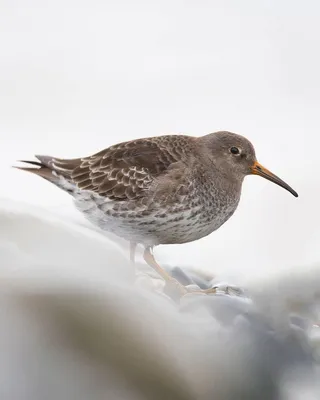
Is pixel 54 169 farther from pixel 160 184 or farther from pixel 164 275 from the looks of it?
pixel 164 275

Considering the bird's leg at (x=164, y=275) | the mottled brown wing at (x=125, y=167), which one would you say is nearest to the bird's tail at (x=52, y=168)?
the mottled brown wing at (x=125, y=167)

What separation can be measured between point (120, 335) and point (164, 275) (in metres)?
1.20

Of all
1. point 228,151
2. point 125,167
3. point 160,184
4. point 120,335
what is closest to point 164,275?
point 160,184

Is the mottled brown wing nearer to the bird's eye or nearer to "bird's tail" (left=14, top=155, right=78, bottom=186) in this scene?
"bird's tail" (left=14, top=155, right=78, bottom=186)

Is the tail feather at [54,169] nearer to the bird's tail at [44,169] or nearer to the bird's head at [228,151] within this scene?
the bird's tail at [44,169]

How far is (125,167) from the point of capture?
5.35 m

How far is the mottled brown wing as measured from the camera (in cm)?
523

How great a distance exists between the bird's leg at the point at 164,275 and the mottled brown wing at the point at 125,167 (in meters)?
0.44

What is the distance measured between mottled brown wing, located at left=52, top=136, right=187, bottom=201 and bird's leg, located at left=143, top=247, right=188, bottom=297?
0.44 metres

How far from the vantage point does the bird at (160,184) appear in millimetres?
5148

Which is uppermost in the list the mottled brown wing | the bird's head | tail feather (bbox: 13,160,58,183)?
the bird's head

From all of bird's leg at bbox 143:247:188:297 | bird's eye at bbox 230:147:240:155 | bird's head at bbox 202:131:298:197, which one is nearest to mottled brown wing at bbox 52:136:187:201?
bird's head at bbox 202:131:298:197

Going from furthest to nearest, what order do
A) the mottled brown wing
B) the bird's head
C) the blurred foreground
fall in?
the bird's head
the mottled brown wing
the blurred foreground

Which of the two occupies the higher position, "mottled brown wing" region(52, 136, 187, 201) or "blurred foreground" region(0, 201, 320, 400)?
"mottled brown wing" region(52, 136, 187, 201)
